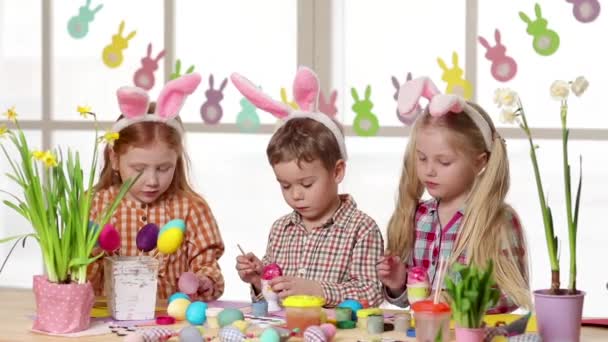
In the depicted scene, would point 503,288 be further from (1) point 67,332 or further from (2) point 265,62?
(2) point 265,62

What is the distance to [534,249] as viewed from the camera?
5.07 metres

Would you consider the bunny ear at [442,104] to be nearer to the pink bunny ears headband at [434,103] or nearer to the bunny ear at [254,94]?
the pink bunny ears headband at [434,103]

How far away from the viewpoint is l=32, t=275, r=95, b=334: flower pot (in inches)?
97.2

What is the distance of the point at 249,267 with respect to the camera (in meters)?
2.88

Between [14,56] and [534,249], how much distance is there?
9.38 feet

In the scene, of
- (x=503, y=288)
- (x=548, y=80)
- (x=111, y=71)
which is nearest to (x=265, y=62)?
(x=111, y=71)

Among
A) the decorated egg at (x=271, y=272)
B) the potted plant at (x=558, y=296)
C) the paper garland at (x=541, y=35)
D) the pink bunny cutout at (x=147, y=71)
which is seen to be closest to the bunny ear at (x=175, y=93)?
the decorated egg at (x=271, y=272)

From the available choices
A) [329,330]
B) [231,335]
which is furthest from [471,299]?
[231,335]

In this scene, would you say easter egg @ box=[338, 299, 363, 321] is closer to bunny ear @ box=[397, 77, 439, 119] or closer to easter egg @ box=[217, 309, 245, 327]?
easter egg @ box=[217, 309, 245, 327]

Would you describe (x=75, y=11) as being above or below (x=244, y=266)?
above

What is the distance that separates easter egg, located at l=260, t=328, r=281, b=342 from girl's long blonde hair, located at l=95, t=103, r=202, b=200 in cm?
88

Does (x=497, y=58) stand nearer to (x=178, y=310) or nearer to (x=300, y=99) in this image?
(x=300, y=99)

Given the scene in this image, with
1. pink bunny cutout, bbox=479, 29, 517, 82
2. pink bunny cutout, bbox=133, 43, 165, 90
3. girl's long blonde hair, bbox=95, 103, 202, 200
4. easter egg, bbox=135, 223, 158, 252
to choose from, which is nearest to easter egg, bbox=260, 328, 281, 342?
easter egg, bbox=135, 223, 158, 252

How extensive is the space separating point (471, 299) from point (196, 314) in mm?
689
